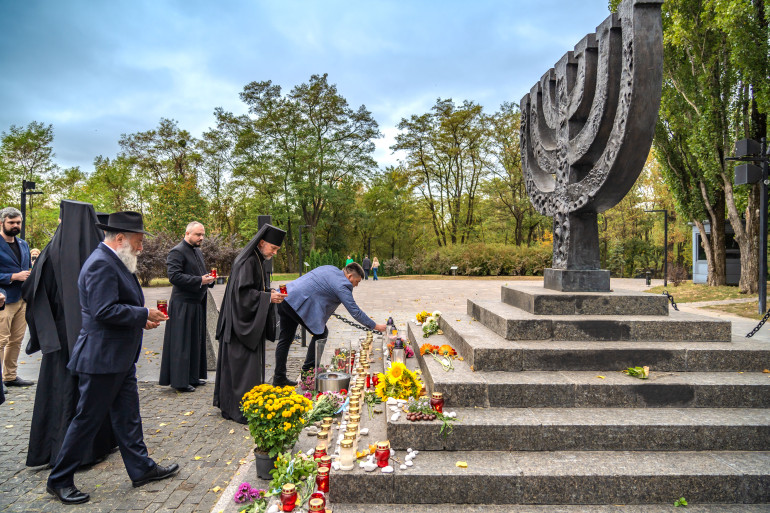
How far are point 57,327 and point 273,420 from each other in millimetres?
2179

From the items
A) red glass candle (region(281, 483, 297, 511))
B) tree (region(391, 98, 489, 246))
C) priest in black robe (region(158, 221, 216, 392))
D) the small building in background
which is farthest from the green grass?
tree (region(391, 98, 489, 246))

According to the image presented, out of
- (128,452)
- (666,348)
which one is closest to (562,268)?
(666,348)

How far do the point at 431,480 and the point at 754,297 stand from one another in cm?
1674

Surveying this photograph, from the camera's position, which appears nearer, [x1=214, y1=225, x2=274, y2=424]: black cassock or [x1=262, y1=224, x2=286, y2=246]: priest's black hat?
[x1=214, y1=225, x2=274, y2=424]: black cassock

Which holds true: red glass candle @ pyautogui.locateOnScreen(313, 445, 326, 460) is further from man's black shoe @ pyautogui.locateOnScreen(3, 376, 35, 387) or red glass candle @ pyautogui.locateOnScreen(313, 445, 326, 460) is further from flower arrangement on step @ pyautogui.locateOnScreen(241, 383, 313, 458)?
man's black shoe @ pyautogui.locateOnScreen(3, 376, 35, 387)

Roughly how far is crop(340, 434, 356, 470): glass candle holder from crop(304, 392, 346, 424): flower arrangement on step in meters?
1.11

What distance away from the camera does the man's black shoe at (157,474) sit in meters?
3.31

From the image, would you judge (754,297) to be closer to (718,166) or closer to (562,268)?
(718,166)

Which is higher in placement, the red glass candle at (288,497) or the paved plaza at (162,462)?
the red glass candle at (288,497)

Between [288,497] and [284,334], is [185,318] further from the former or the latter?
[288,497]

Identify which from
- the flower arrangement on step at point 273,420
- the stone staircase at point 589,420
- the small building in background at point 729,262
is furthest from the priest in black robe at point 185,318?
the small building in background at point 729,262

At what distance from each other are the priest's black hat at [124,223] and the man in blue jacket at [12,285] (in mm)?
3085

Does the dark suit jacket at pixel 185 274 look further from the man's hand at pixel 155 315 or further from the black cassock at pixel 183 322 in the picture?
the man's hand at pixel 155 315

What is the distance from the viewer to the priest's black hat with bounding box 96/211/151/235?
3.33 meters
